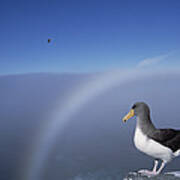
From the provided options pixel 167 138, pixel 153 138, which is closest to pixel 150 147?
pixel 153 138

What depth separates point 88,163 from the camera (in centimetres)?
14525

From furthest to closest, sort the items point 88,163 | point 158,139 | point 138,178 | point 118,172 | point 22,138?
point 22,138, point 88,163, point 118,172, point 138,178, point 158,139

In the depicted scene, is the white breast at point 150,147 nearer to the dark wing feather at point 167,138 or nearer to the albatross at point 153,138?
the albatross at point 153,138

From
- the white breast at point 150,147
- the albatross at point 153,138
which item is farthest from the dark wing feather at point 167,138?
the white breast at point 150,147

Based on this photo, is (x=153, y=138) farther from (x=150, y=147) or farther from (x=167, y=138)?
(x=167, y=138)

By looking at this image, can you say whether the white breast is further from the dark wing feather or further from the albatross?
the dark wing feather

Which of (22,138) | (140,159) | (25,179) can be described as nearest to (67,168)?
(25,179)

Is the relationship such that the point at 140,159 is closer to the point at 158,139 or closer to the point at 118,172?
the point at 118,172

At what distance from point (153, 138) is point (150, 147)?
297 millimetres

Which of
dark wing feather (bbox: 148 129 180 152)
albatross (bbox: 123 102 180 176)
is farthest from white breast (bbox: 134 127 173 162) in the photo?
dark wing feather (bbox: 148 129 180 152)

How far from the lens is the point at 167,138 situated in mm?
6426

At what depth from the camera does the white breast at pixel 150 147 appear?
628 cm

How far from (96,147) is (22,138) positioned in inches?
2922

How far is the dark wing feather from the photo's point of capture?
6324mm
